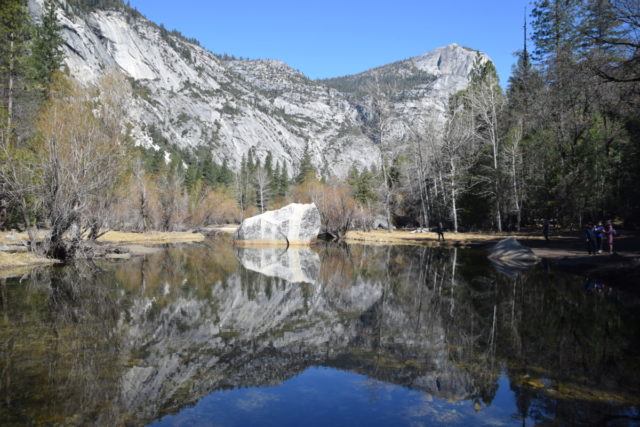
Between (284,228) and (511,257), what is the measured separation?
1582 cm

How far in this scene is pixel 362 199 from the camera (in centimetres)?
5162

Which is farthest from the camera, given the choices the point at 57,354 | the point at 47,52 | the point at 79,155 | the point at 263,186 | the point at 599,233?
the point at 263,186

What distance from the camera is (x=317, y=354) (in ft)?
23.2

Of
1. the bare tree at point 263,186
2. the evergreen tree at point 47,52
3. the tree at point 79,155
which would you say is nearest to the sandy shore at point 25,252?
the tree at point 79,155

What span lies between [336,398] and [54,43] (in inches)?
1802

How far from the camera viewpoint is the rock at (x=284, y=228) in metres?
30.3

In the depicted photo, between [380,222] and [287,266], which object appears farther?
[380,222]

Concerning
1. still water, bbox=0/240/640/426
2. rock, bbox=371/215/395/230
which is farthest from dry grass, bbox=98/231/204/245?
rock, bbox=371/215/395/230

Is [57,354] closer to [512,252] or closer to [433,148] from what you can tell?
[512,252]

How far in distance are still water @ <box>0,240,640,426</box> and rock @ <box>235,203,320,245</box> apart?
56.4ft

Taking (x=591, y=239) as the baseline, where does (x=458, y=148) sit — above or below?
above


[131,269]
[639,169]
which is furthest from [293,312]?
[639,169]

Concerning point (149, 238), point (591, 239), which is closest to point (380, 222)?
point (149, 238)

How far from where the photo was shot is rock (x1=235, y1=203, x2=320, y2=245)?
30344 mm
